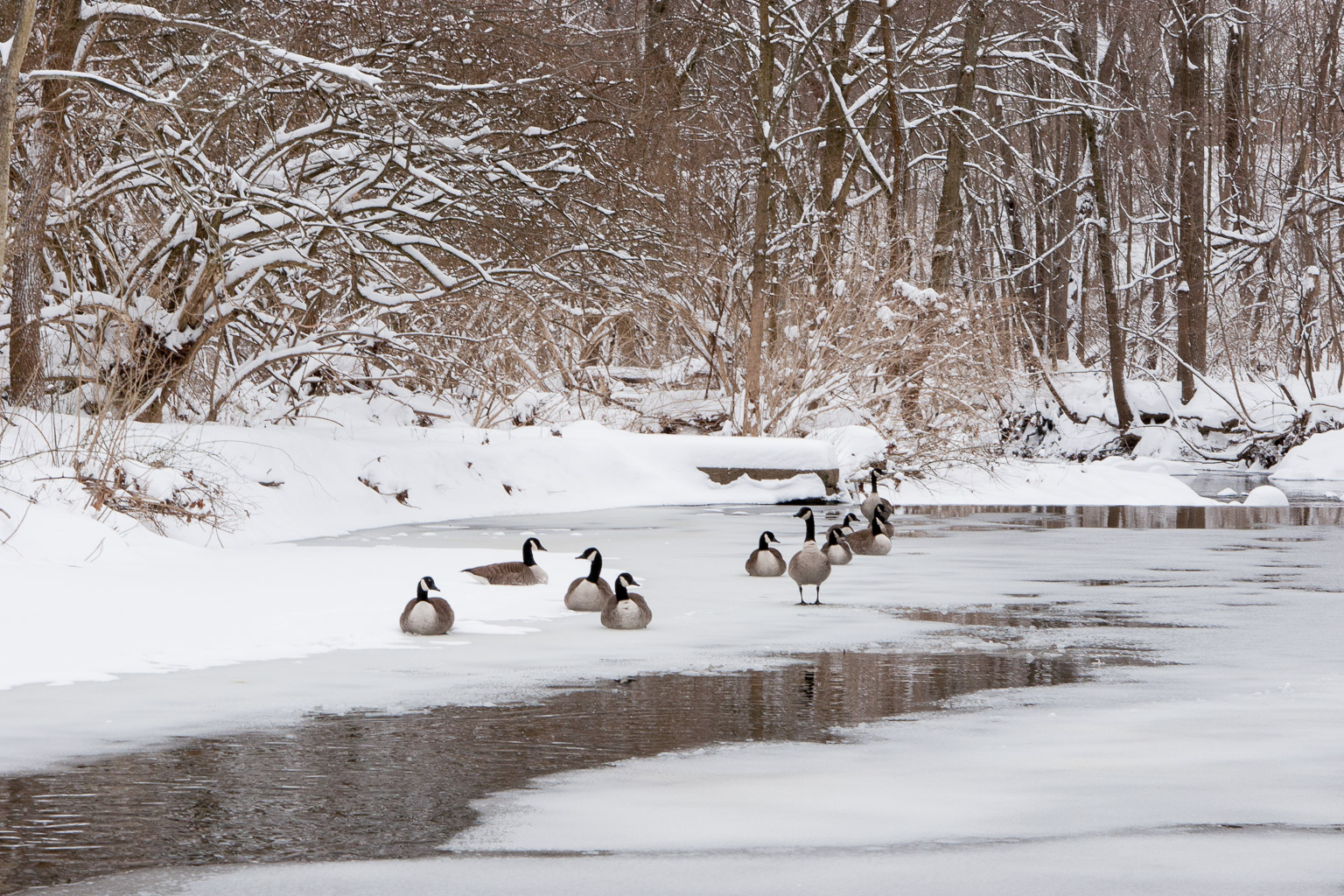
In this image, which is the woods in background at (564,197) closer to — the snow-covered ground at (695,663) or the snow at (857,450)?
the snow at (857,450)

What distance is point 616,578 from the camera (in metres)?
9.05

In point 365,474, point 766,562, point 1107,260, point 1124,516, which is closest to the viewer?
point 766,562

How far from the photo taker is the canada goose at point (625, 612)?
7.84 meters

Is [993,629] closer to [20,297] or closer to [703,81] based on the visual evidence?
[20,297]

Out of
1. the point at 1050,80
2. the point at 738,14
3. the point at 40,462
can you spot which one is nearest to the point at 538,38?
the point at 40,462

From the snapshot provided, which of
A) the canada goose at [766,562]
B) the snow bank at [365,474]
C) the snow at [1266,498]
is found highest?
the snow bank at [365,474]

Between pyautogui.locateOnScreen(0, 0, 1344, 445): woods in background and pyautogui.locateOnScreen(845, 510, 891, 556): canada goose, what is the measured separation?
528 centimetres

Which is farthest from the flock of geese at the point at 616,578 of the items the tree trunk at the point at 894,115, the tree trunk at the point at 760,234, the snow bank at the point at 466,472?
the tree trunk at the point at 894,115

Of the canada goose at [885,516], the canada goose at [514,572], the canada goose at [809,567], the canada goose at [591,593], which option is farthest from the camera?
the canada goose at [885,516]

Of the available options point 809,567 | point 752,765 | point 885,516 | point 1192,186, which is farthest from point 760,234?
point 752,765

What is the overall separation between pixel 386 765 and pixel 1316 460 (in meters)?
25.4

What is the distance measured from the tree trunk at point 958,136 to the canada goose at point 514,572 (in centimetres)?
1613

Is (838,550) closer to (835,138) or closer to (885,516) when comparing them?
(885,516)

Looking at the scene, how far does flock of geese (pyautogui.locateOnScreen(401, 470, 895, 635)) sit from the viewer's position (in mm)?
7605
